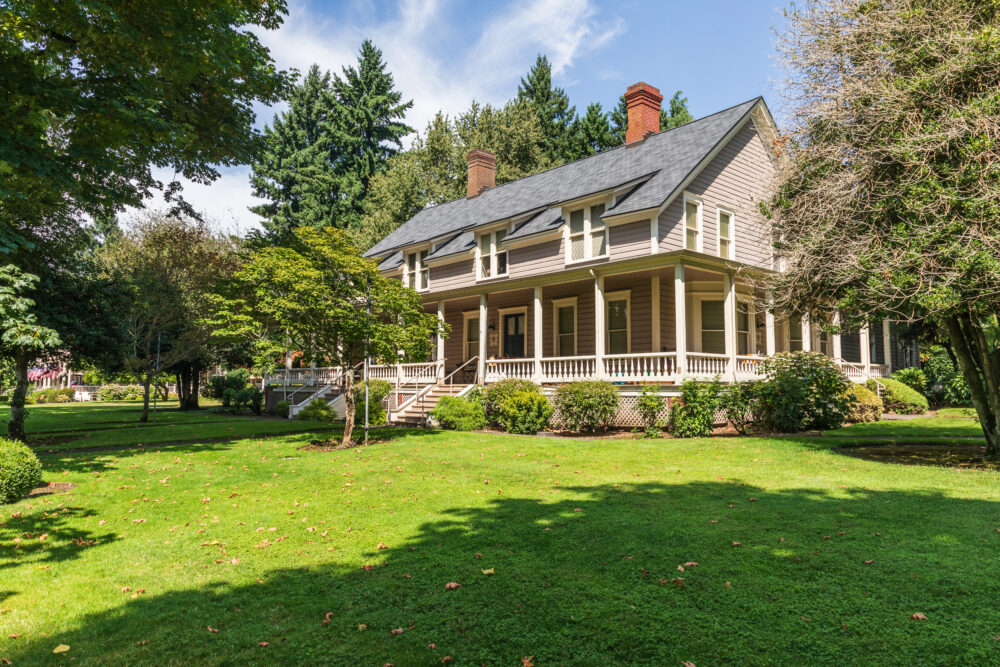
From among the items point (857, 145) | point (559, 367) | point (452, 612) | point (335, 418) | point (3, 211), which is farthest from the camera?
point (335, 418)

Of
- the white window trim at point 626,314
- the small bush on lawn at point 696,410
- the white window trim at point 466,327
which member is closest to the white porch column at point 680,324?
the small bush on lawn at point 696,410

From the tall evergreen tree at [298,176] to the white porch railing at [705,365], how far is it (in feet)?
114

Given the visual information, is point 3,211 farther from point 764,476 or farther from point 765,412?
point 765,412

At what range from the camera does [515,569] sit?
15.7 ft

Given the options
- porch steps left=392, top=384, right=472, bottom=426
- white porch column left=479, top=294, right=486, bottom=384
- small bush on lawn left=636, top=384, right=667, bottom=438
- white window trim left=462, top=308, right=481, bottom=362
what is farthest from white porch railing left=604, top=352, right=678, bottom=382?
white window trim left=462, top=308, right=481, bottom=362

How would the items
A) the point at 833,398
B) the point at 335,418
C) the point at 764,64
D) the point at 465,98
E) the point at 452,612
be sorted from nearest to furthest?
the point at 452,612 < the point at 764,64 < the point at 833,398 < the point at 335,418 < the point at 465,98

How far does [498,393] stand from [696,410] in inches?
235

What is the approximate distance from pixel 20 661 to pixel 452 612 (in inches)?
107

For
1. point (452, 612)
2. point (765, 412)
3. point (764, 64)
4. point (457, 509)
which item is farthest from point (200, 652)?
point (765, 412)

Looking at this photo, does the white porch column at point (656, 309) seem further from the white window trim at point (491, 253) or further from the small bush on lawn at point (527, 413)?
the white window trim at point (491, 253)

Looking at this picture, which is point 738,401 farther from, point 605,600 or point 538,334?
point 605,600

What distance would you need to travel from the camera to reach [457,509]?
7039 mm

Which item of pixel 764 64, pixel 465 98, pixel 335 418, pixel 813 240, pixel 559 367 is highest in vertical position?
pixel 465 98

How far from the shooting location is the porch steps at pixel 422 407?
65.4 feet
